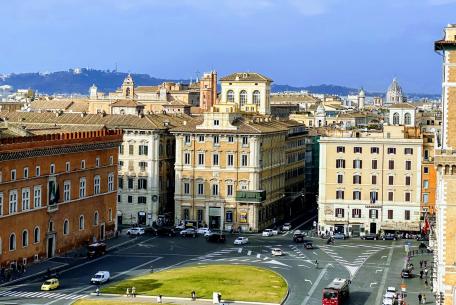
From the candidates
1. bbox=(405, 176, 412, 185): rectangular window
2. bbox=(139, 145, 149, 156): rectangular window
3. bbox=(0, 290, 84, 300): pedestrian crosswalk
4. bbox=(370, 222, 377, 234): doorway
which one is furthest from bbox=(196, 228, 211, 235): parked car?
bbox=(0, 290, 84, 300): pedestrian crosswalk

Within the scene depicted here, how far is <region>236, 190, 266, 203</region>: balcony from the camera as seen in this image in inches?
4400

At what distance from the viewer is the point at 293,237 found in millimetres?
106250

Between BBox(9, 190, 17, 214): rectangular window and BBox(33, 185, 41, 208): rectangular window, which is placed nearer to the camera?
BBox(9, 190, 17, 214): rectangular window

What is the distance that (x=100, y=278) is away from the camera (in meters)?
76.1

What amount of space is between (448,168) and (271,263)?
34000mm

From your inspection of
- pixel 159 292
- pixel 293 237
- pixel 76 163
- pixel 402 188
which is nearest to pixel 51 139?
pixel 76 163

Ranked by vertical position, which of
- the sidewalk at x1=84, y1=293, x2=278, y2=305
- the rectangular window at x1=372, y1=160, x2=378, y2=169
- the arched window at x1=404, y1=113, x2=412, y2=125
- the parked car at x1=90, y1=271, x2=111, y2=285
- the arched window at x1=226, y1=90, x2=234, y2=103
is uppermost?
the arched window at x1=226, y1=90, x2=234, y2=103

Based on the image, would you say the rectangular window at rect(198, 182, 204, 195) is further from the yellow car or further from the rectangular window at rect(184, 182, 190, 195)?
the yellow car

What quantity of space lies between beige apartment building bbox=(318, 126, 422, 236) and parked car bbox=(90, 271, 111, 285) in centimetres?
3902

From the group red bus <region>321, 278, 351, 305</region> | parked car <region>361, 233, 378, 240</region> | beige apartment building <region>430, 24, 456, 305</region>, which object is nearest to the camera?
beige apartment building <region>430, 24, 456, 305</region>

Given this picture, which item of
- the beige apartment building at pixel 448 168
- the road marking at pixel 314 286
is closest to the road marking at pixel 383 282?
the road marking at pixel 314 286

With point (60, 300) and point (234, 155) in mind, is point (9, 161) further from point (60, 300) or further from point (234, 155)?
point (234, 155)

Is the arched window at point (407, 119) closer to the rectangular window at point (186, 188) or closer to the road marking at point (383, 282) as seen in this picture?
the rectangular window at point (186, 188)

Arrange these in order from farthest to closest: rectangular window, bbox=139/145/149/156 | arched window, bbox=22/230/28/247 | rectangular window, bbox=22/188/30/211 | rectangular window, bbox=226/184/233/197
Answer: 1. rectangular window, bbox=139/145/149/156
2. rectangular window, bbox=226/184/233/197
3. rectangular window, bbox=22/188/30/211
4. arched window, bbox=22/230/28/247
